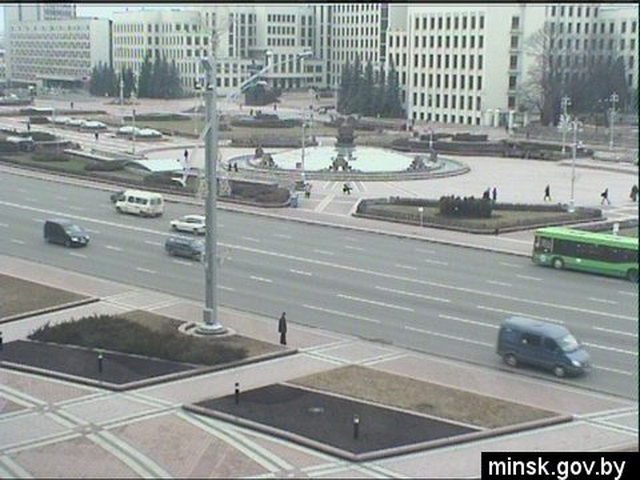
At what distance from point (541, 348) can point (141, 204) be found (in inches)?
1074

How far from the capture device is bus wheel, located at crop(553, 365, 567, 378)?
23.9 m

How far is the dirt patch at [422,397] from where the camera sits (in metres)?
20.7

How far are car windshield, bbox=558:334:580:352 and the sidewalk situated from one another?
3.17 ft

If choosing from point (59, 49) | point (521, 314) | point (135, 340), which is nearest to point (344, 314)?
point (521, 314)

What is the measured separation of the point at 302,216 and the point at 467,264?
1264 cm

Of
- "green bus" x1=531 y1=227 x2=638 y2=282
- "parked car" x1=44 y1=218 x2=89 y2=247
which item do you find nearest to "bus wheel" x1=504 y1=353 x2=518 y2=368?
"green bus" x1=531 y1=227 x2=638 y2=282

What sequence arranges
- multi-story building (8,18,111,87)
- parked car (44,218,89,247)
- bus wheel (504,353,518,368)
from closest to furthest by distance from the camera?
bus wheel (504,353,518,368), parked car (44,218,89,247), multi-story building (8,18,111,87)

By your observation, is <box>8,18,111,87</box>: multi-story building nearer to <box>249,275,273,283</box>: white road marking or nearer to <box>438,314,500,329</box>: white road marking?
<box>249,275,273,283</box>: white road marking

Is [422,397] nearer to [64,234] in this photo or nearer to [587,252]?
[587,252]

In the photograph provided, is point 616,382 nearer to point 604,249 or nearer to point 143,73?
point 604,249

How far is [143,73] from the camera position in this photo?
5527 inches

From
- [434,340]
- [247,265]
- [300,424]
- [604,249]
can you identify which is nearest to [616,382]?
[434,340]

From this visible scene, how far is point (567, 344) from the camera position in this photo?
24.1 m

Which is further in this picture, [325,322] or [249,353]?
[325,322]
